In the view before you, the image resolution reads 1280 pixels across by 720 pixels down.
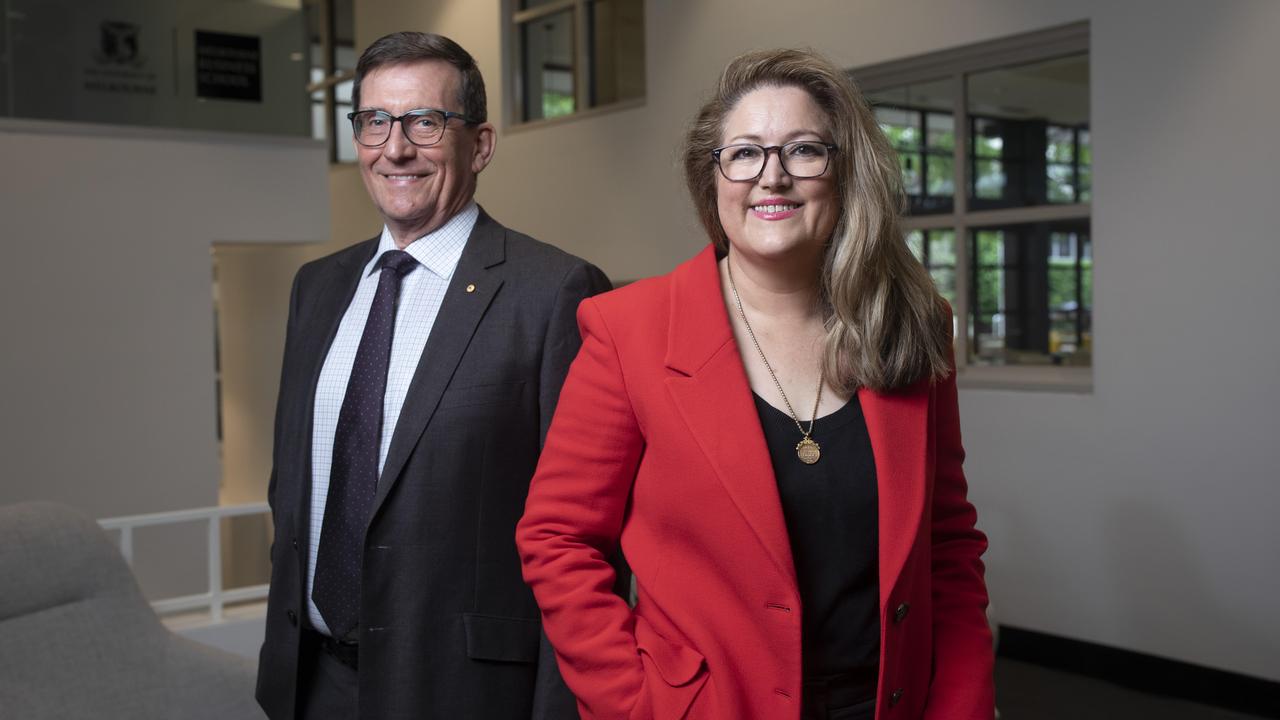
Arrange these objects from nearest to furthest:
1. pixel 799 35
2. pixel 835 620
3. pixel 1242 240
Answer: pixel 835 620 → pixel 1242 240 → pixel 799 35

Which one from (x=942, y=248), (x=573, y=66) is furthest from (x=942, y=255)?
(x=573, y=66)

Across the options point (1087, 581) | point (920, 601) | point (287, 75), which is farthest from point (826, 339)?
point (287, 75)

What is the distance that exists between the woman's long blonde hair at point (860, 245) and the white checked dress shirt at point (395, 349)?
49 cm

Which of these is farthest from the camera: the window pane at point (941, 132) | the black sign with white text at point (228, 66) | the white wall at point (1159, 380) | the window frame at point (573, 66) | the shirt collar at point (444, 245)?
the window frame at point (573, 66)

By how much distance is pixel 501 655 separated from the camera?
1646 millimetres

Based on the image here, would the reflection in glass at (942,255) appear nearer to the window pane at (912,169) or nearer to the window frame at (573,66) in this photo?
the window pane at (912,169)

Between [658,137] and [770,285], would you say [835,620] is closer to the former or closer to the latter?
[770,285]

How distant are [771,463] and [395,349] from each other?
2.07ft

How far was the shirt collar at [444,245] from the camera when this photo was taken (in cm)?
179

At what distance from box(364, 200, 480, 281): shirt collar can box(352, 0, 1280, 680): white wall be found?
10.7 feet

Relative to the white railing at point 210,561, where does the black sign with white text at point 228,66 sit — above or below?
above

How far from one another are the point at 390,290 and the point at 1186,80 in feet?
12.6

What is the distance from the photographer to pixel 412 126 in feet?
5.70

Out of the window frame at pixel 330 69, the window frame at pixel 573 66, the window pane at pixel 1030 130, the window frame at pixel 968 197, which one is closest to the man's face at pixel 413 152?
the window frame at pixel 968 197
